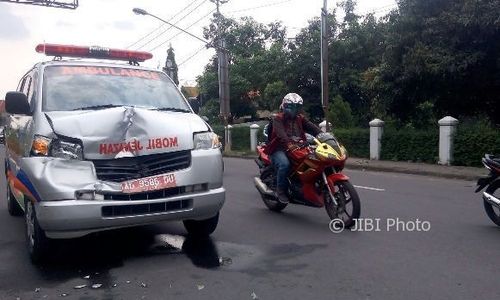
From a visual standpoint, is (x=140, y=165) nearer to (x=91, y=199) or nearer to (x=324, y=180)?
(x=91, y=199)

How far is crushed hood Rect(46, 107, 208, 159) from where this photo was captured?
4.91m

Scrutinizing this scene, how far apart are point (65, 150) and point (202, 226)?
6.16 ft

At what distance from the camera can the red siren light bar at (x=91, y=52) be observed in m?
6.63

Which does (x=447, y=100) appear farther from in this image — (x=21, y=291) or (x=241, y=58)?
(x=241, y=58)

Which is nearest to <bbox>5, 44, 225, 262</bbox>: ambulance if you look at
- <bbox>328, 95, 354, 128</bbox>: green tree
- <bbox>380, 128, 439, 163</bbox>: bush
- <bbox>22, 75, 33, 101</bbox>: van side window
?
<bbox>22, 75, 33, 101</bbox>: van side window

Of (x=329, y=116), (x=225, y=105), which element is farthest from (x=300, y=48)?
(x=329, y=116)

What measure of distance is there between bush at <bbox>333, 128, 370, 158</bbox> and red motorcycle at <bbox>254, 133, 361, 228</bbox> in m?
12.5

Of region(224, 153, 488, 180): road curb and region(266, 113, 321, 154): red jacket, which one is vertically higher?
region(266, 113, 321, 154): red jacket

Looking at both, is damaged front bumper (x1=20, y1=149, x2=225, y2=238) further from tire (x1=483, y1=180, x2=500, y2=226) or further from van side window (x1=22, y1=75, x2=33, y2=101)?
tire (x1=483, y1=180, x2=500, y2=226)

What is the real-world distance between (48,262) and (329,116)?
1894 cm

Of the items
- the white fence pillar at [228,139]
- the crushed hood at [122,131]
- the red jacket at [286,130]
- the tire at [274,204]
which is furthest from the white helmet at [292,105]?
the white fence pillar at [228,139]

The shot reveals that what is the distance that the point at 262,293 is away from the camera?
4289 millimetres

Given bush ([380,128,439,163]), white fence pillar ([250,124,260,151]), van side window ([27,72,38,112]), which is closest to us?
van side window ([27,72,38,112])

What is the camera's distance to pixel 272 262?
5164 mm
